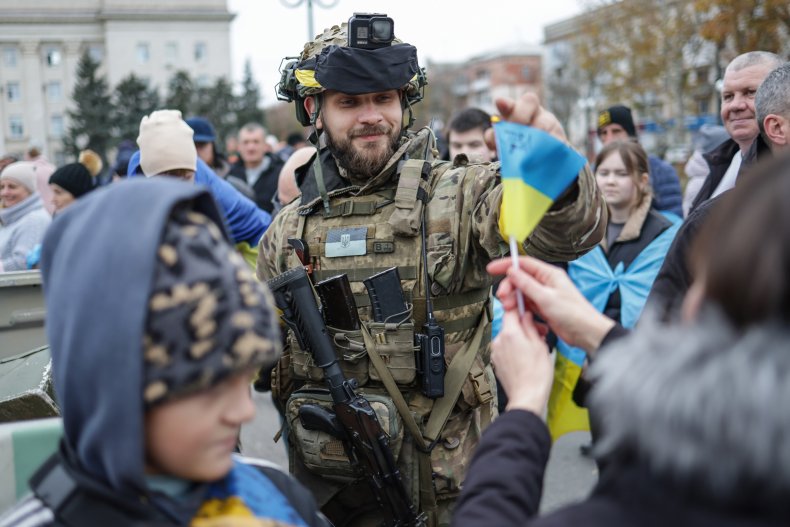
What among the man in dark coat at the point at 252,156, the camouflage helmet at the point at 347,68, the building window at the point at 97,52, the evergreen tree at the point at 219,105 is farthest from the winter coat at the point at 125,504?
the building window at the point at 97,52

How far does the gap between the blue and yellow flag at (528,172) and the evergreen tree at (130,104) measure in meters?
41.3

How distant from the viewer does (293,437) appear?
295 centimetres

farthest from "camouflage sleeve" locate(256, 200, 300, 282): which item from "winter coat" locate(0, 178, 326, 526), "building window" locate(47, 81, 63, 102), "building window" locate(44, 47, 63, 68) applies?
"building window" locate(44, 47, 63, 68)

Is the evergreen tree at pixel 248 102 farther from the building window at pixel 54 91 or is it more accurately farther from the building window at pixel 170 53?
the building window at pixel 54 91

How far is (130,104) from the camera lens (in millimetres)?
41531

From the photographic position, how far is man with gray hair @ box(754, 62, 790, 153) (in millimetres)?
2941

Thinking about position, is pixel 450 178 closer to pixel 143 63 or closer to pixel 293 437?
pixel 293 437

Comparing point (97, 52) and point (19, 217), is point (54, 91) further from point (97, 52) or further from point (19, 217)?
point (19, 217)

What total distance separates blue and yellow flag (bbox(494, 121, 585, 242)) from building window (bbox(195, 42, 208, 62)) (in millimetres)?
74895

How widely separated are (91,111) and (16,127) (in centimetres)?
3180

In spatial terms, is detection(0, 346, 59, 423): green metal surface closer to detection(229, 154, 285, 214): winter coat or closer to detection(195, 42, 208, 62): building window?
detection(229, 154, 285, 214): winter coat

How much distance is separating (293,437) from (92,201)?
175 centimetres

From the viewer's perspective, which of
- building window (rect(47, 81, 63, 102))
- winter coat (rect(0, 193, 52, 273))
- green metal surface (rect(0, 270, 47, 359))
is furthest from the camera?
building window (rect(47, 81, 63, 102))

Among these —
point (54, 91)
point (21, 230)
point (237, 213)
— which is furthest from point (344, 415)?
point (54, 91)
